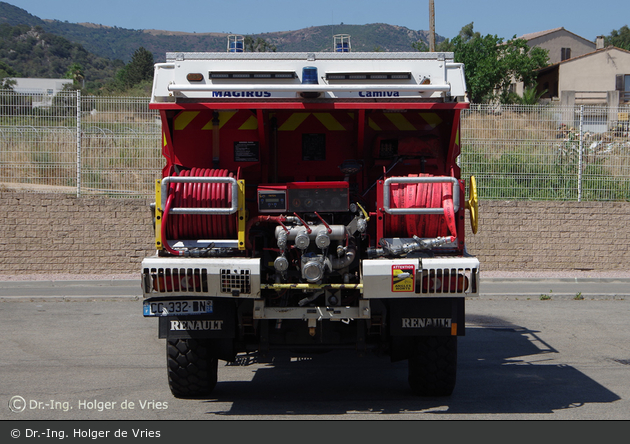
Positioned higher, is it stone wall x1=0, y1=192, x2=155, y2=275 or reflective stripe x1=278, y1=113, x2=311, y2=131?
reflective stripe x1=278, y1=113, x2=311, y2=131

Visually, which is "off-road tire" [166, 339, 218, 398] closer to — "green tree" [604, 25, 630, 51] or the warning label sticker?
the warning label sticker

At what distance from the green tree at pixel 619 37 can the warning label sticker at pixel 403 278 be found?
353 ft

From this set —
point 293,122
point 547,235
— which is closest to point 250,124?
point 293,122

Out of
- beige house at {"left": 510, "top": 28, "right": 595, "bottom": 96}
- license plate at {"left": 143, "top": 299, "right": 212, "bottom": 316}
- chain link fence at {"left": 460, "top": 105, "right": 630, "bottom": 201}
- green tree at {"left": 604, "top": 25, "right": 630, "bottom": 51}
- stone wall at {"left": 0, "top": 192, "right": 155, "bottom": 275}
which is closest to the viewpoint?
license plate at {"left": 143, "top": 299, "right": 212, "bottom": 316}

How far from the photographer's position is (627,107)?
52.3 ft

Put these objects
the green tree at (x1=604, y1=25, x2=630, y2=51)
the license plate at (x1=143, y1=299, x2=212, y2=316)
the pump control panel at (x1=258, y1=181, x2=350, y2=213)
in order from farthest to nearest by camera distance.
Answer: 1. the green tree at (x1=604, y1=25, x2=630, y2=51)
2. the pump control panel at (x1=258, y1=181, x2=350, y2=213)
3. the license plate at (x1=143, y1=299, x2=212, y2=316)

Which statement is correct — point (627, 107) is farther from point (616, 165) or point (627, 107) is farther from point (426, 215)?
point (426, 215)

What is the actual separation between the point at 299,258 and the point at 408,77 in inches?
71.3

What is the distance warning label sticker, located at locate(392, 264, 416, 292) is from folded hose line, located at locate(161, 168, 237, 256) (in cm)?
136

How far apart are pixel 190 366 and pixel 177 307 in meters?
0.67

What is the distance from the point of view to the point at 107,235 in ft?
48.5

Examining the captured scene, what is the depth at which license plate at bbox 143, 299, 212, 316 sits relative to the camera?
5.54 metres

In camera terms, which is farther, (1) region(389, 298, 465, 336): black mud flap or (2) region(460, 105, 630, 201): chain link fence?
(2) region(460, 105, 630, 201): chain link fence

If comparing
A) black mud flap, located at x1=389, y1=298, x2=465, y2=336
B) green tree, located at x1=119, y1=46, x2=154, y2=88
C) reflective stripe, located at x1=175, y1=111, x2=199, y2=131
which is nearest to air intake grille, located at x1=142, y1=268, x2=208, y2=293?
black mud flap, located at x1=389, y1=298, x2=465, y2=336
